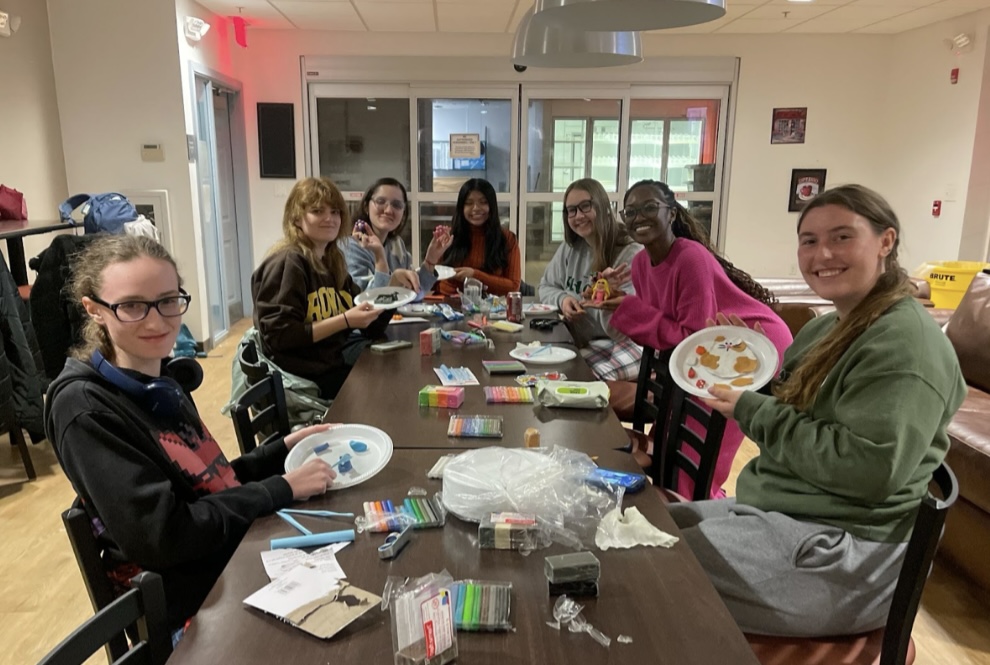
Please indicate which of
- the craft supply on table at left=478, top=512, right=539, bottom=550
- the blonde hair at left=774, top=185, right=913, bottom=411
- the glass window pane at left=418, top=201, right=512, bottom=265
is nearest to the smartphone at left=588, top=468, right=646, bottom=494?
the craft supply on table at left=478, top=512, right=539, bottom=550

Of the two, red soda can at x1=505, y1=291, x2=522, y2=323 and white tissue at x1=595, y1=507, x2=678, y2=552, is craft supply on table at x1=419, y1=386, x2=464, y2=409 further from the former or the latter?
red soda can at x1=505, y1=291, x2=522, y2=323

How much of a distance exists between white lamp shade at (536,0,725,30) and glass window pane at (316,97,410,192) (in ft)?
16.6

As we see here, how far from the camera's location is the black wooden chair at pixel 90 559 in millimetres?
1109

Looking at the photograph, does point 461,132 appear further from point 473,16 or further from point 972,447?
point 972,447

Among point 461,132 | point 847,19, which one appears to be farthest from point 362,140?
point 847,19

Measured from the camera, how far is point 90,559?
1.14 metres

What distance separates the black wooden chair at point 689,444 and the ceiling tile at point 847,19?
468 centimetres

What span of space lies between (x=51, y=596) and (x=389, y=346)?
4.53 feet

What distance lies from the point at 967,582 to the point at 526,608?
217cm

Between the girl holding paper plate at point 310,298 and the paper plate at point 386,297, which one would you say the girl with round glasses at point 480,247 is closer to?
the paper plate at point 386,297

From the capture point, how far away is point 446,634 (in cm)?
90

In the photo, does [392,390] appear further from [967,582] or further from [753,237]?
[753,237]

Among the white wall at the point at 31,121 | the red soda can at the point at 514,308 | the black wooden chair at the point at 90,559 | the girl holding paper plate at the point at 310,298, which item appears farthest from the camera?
the white wall at the point at 31,121

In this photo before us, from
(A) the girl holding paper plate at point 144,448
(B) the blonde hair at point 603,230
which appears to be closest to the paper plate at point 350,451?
(A) the girl holding paper plate at point 144,448
